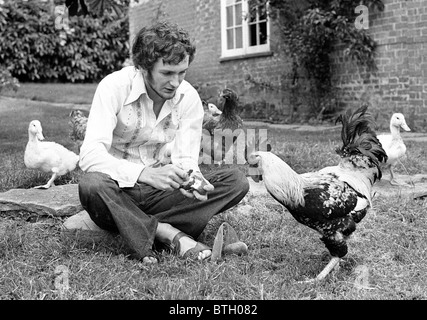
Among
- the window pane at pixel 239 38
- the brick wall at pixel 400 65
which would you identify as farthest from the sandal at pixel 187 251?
the window pane at pixel 239 38

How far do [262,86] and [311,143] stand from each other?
400 centimetres

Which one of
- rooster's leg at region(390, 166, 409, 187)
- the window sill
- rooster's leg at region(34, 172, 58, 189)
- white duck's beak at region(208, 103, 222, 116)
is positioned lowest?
rooster's leg at region(390, 166, 409, 187)

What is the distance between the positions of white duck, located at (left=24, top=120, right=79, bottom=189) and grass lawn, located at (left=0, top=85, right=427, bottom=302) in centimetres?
39

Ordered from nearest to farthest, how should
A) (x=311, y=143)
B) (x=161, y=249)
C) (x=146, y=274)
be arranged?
(x=146, y=274) < (x=161, y=249) < (x=311, y=143)

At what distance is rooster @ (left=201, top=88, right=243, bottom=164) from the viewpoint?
17.8ft

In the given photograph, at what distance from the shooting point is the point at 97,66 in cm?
1738

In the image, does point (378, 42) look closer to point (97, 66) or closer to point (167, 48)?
point (167, 48)

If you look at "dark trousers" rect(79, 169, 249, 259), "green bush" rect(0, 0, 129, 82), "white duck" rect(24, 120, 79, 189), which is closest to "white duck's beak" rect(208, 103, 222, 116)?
"white duck" rect(24, 120, 79, 189)

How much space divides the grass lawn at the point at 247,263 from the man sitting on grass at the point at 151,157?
0.63 ft

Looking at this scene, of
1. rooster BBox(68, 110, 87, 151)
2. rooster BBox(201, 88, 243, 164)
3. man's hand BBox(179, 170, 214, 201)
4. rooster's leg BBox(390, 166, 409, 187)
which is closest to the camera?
man's hand BBox(179, 170, 214, 201)

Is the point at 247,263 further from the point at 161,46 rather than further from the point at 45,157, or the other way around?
the point at 45,157

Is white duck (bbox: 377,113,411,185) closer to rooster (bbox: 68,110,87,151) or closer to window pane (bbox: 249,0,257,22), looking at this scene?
rooster (bbox: 68,110,87,151)

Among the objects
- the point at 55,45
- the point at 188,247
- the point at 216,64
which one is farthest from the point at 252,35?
the point at 188,247
